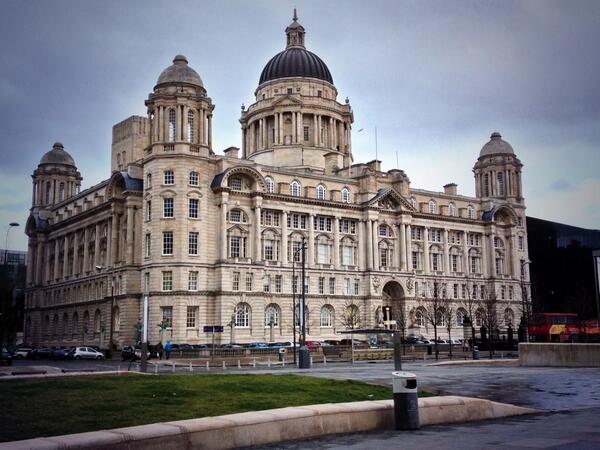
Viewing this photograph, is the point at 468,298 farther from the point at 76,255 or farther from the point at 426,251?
the point at 76,255

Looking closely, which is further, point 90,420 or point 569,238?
point 569,238

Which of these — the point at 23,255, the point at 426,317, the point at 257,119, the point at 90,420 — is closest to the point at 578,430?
the point at 90,420

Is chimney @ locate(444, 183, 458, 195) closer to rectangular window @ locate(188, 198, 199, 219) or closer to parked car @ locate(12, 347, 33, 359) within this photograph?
rectangular window @ locate(188, 198, 199, 219)

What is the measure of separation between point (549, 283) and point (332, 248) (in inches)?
2003

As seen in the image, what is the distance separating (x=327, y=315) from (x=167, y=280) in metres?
22.6

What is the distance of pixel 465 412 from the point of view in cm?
1836

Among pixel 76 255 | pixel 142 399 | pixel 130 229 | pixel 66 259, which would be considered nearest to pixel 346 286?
pixel 130 229

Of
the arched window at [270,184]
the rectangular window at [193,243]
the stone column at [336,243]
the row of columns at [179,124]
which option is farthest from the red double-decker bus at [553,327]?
the row of columns at [179,124]

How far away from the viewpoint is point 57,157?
119250 millimetres

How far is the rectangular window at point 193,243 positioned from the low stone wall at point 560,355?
45.3m

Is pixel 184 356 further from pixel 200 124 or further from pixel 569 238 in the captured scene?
pixel 569 238

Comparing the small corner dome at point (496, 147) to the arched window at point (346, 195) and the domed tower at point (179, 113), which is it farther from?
the domed tower at point (179, 113)

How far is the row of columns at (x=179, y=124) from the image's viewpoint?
82.8 metres

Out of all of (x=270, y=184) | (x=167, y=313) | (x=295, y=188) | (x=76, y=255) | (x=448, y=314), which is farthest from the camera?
(x=76, y=255)
